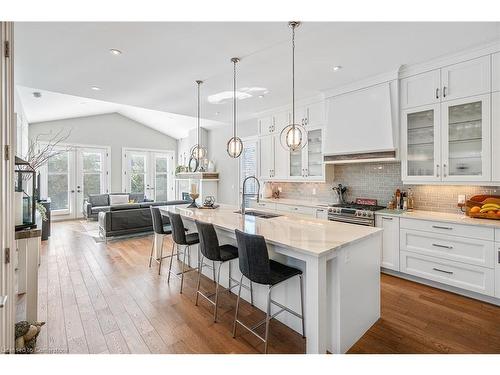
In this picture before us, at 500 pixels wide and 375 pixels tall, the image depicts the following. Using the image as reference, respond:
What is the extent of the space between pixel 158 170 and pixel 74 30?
817 centimetres

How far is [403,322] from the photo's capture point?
7.77ft

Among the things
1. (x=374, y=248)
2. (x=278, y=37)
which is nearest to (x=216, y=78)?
(x=278, y=37)

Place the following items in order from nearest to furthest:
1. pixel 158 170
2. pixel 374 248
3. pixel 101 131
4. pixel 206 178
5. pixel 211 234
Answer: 1. pixel 374 248
2. pixel 211 234
3. pixel 206 178
4. pixel 101 131
5. pixel 158 170

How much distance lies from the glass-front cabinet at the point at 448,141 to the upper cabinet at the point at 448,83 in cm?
8

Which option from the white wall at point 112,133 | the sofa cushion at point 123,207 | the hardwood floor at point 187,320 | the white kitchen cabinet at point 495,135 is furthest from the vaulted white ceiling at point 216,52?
the white wall at point 112,133

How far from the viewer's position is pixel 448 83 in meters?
2.97

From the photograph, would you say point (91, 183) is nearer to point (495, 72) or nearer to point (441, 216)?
point (441, 216)

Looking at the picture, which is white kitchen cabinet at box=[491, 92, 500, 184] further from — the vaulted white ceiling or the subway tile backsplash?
the vaulted white ceiling

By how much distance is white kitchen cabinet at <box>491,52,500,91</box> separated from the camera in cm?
264

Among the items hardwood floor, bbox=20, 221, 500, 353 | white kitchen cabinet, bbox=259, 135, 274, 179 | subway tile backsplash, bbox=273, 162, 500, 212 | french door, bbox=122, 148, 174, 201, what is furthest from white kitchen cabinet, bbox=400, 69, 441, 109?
french door, bbox=122, 148, 174, 201

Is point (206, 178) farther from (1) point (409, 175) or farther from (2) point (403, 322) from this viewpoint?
(2) point (403, 322)

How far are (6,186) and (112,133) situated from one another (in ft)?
28.1

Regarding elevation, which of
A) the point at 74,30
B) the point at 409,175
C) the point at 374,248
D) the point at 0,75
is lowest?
the point at 374,248

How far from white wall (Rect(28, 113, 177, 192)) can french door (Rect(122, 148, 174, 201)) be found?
0.22 meters
